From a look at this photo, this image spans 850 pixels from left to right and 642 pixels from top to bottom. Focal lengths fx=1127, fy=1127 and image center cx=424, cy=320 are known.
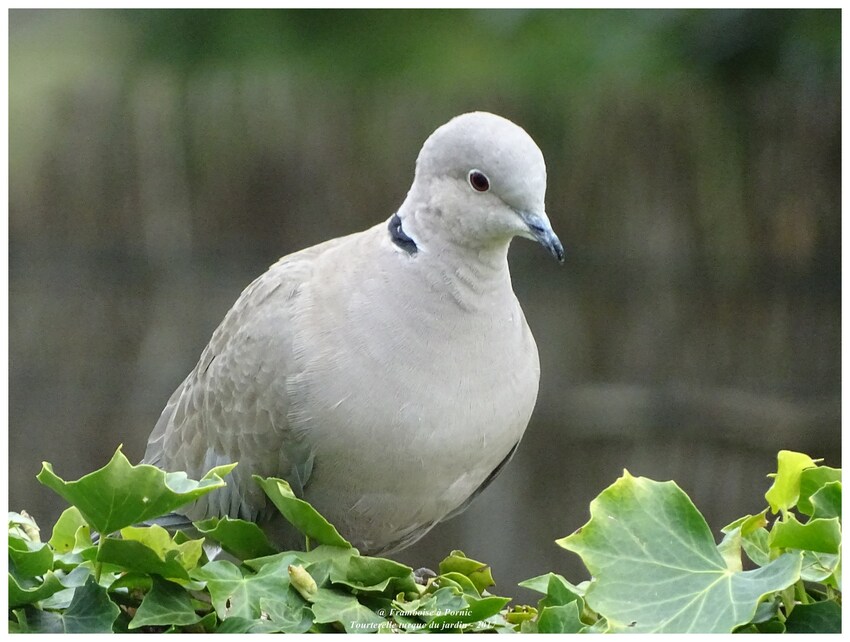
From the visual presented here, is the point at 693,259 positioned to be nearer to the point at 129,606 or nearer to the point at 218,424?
the point at 218,424

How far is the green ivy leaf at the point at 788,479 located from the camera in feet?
3.89

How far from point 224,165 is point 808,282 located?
1.85 m

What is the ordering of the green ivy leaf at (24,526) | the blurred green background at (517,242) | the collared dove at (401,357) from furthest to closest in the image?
the blurred green background at (517,242) < the collared dove at (401,357) < the green ivy leaf at (24,526)

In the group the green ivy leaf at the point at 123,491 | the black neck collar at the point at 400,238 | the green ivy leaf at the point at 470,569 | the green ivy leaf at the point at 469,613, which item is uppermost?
the black neck collar at the point at 400,238

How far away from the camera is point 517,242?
343cm

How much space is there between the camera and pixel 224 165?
3562mm

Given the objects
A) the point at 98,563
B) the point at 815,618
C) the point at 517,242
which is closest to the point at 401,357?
the point at 98,563

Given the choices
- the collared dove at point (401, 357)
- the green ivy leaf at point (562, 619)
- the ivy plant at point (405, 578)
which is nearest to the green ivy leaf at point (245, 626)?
the ivy plant at point (405, 578)

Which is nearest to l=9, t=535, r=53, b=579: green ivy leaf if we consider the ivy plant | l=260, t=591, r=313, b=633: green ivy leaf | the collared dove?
the ivy plant

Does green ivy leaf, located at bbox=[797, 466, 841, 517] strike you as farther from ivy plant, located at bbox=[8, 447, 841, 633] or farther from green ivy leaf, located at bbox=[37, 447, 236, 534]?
green ivy leaf, located at bbox=[37, 447, 236, 534]

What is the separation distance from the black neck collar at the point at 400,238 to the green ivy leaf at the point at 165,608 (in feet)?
2.66

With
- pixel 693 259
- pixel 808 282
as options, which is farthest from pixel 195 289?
pixel 808 282

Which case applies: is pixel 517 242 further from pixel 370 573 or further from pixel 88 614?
pixel 88 614

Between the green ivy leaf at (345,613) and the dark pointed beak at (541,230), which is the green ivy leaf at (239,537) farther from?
the dark pointed beak at (541,230)
